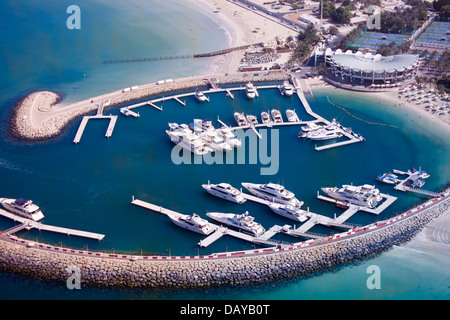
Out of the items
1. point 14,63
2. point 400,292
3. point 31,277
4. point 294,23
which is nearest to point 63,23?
point 14,63

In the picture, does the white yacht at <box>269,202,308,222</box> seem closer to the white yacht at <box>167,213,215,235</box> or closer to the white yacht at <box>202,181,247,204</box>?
the white yacht at <box>202,181,247,204</box>

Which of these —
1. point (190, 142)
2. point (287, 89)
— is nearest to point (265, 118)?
point (287, 89)

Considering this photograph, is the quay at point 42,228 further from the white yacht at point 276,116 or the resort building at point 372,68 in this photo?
the resort building at point 372,68

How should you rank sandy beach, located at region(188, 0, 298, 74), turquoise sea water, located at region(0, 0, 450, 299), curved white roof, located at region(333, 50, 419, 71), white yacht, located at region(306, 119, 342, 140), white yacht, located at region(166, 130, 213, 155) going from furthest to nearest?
sandy beach, located at region(188, 0, 298, 74)
curved white roof, located at region(333, 50, 419, 71)
white yacht, located at region(306, 119, 342, 140)
white yacht, located at region(166, 130, 213, 155)
turquoise sea water, located at region(0, 0, 450, 299)

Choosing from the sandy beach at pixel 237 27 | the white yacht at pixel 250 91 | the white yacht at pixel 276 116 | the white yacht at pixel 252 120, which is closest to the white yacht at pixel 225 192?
the white yacht at pixel 252 120

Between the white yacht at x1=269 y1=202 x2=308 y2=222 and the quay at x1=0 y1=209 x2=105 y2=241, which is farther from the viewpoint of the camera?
the white yacht at x1=269 y1=202 x2=308 y2=222

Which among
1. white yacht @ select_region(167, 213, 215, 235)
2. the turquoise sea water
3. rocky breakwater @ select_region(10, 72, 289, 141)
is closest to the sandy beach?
the turquoise sea water

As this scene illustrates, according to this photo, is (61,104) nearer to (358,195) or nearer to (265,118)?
(265,118)
